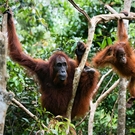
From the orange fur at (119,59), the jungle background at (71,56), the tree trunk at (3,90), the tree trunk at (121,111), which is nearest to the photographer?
the tree trunk at (3,90)

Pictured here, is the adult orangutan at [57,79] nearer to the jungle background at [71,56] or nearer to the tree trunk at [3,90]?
the jungle background at [71,56]

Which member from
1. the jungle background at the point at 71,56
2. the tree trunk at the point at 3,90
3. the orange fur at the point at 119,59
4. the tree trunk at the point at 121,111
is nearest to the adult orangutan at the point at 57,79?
the jungle background at the point at 71,56

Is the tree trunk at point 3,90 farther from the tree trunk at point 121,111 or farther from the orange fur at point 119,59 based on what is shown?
the orange fur at point 119,59

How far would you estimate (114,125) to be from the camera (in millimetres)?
4656

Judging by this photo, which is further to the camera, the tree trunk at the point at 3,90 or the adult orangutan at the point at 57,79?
the adult orangutan at the point at 57,79

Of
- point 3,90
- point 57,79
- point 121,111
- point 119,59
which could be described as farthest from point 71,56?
point 3,90

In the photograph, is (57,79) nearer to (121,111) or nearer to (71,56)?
(121,111)

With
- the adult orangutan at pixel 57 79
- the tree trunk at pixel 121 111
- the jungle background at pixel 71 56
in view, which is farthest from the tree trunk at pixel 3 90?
the tree trunk at pixel 121 111

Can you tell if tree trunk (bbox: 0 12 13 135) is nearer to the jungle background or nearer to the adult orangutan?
the jungle background

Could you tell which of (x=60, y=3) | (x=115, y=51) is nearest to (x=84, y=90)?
(x=115, y=51)

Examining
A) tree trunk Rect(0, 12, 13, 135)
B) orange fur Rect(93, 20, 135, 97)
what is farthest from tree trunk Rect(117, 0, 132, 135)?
tree trunk Rect(0, 12, 13, 135)

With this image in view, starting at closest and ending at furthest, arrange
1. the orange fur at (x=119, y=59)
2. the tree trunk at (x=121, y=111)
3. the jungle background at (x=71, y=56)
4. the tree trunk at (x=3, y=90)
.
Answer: the tree trunk at (x=3, y=90) < the tree trunk at (x=121, y=111) < the jungle background at (x=71, y=56) < the orange fur at (x=119, y=59)

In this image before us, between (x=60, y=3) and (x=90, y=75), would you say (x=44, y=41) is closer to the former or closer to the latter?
(x=60, y=3)

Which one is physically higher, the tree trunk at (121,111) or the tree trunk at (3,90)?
the tree trunk at (3,90)
